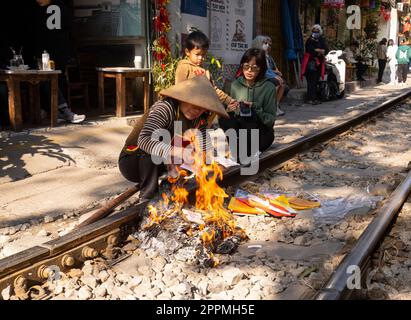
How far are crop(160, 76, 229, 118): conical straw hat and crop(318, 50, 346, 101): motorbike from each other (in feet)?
35.4

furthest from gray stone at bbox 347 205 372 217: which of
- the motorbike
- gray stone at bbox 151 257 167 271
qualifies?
the motorbike

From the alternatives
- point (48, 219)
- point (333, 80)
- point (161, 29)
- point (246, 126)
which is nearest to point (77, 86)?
point (161, 29)

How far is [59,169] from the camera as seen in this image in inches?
226

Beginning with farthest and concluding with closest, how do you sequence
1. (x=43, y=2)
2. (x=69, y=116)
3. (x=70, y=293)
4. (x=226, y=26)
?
(x=226, y=26)
(x=69, y=116)
(x=43, y=2)
(x=70, y=293)

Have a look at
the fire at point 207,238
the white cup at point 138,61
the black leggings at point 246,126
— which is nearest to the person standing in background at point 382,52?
the white cup at point 138,61

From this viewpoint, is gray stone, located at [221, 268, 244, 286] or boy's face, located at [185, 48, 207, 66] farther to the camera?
boy's face, located at [185, 48, 207, 66]

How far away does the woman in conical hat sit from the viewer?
3.65m

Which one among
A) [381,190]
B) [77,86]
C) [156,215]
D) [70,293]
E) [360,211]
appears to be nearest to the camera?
[70,293]

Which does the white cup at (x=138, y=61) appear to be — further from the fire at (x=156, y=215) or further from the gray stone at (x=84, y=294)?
the gray stone at (x=84, y=294)

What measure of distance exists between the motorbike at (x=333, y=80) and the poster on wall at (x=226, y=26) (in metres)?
2.74

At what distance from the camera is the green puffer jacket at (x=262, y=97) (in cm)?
595

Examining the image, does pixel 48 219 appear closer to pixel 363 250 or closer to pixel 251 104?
pixel 363 250

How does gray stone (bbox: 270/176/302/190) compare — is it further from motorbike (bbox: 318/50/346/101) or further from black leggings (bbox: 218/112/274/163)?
motorbike (bbox: 318/50/346/101)

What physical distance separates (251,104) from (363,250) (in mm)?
3133
